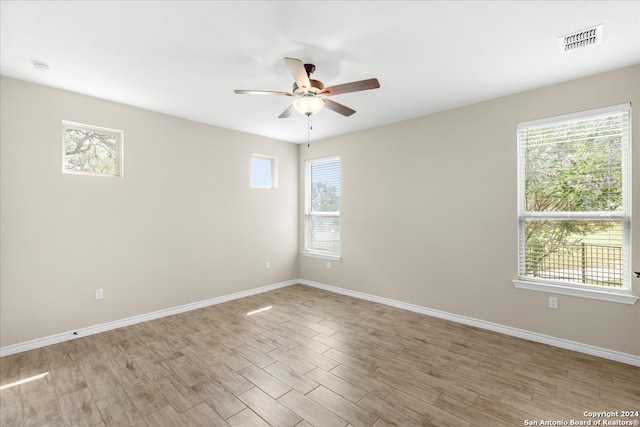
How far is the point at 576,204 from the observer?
295 centimetres

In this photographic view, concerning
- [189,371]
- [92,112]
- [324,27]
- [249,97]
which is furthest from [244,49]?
[189,371]

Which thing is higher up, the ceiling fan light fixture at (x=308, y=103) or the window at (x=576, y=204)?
the ceiling fan light fixture at (x=308, y=103)

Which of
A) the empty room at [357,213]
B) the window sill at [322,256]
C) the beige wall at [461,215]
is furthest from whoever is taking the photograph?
the window sill at [322,256]

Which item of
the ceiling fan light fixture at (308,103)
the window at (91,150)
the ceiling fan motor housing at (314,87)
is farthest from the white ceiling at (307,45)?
the window at (91,150)

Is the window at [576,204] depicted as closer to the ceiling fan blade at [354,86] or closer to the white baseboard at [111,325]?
the ceiling fan blade at [354,86]

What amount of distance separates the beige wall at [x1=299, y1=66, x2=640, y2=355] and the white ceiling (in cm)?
29

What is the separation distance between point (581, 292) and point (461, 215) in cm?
136

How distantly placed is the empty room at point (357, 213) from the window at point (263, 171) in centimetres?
37

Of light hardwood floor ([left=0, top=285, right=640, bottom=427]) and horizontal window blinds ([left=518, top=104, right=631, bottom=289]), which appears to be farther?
horizontal window blinds ([left=518, top=104, right=631, bottom=289])

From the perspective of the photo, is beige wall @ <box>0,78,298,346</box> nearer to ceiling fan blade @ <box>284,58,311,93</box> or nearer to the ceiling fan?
the ceiling fan

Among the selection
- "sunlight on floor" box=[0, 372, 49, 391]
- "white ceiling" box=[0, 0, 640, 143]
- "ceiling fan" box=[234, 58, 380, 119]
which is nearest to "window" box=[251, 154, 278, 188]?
"white ceiling" box=[0, 0, 640, 143]

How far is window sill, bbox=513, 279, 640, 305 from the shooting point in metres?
2.65

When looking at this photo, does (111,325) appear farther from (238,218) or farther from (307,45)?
(307,45)

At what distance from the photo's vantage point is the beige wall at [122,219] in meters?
2.89
